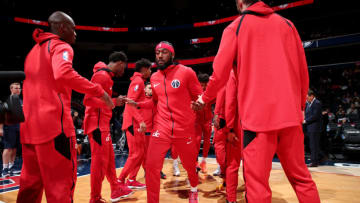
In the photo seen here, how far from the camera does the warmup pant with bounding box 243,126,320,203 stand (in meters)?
1.51

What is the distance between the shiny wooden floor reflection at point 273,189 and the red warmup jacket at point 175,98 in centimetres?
127

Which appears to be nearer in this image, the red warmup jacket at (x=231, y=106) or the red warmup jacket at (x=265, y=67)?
the red warmup jacket at (x=265, y=67)

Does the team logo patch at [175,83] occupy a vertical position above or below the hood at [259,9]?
below

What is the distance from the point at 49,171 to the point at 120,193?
Answer: 6.64ft

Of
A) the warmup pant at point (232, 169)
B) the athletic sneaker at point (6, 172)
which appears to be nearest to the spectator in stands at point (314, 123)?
the warmup pant at point (232, 169)

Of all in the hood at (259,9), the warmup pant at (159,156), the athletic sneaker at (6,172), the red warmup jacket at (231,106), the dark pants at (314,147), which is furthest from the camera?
the dark pants at (314,147)

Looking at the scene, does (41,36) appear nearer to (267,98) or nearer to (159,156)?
(159,156)

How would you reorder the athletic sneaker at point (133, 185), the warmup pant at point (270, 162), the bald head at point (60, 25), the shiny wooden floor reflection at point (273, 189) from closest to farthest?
the warmup pant at point (270, 162) → the bald head at point (60, 25) → the shiny wooden floor reflection at point (273, 189) → the athletic sneaker at point (133, 185)

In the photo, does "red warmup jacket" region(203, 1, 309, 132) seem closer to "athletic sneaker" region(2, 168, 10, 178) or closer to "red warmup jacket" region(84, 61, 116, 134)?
"red warmup jacket" region(84, 61, 116, 134)

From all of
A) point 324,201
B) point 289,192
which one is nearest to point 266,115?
point 324,201

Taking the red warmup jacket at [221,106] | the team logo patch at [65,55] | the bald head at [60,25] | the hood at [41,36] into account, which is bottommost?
the red warmup jacket at [221,106]

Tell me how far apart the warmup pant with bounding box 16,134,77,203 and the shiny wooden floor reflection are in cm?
189

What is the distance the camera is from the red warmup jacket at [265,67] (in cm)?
154

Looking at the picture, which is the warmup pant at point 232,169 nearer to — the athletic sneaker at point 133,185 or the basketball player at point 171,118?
the basketball player at point 171,118
